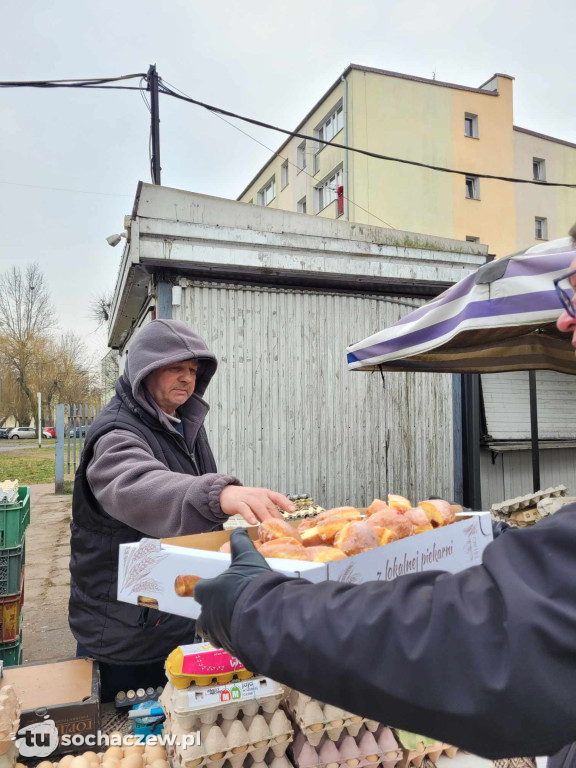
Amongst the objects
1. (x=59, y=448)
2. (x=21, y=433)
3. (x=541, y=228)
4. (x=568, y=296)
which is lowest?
(x=21, y=433)

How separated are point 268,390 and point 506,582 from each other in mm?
5520

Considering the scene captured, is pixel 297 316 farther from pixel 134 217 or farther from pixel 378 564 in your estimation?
pixel 378 564

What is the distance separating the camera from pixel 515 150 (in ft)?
91.9

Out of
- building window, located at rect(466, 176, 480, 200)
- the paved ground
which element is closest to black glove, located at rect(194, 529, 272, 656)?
the paved ground

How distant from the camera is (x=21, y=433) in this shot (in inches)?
1795

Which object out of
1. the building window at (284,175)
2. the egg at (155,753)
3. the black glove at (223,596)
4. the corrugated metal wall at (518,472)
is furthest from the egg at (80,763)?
the building window at (284,175)

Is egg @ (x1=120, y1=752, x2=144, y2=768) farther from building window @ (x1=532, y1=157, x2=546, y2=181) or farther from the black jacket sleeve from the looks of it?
building window @ (x1=532, y1=157, x2=546, y2=181)

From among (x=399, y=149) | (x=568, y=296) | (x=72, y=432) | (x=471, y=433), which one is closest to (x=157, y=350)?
(x=568, y=296)

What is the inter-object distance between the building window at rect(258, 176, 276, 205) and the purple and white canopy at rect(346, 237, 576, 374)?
1173 inches

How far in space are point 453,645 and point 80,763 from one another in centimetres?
186

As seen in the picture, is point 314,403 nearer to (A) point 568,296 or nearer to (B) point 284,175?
(A) point 568,296

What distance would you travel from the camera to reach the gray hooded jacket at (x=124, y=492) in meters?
2.07

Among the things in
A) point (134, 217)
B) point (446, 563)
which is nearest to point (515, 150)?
point (134, 217)

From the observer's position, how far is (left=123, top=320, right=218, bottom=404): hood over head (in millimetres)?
2480
